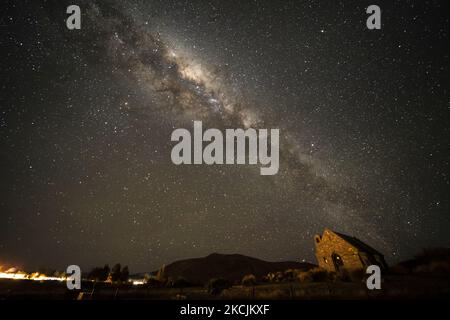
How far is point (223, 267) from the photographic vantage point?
9138 cm

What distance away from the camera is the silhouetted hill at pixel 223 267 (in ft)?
273

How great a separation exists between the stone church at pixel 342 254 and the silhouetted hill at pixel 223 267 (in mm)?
54892

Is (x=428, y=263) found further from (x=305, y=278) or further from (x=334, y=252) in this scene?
(x=305, y=278)

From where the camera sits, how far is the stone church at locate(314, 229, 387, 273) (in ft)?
82.1

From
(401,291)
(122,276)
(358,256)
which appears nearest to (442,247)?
(358,256)

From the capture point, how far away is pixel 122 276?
36719 millimetres

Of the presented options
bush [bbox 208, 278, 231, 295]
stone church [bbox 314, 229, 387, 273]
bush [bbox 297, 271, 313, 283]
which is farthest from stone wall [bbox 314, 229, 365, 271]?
bush [bbox 208, 278, 231, 295]

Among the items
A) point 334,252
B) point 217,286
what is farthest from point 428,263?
point 217,286

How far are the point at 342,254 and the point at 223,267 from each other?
234 feet

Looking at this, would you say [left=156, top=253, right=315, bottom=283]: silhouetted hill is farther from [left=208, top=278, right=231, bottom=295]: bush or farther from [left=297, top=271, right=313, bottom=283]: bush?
[left=208, top=278, right=231, bottom=295]: bush

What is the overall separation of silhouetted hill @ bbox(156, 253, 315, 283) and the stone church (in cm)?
5489

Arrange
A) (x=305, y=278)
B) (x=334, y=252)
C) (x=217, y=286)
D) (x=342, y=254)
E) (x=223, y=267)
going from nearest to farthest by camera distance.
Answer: (x=217, y=286)
(x=305, y=278)
(x=342, y=254)
(x=334, y=252)
(x=223, y=267)
